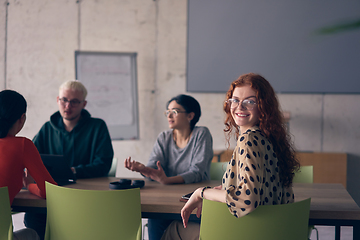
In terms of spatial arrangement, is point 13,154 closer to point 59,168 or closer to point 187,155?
point 59,168

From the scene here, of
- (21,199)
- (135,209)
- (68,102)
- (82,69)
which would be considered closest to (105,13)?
(82,69)

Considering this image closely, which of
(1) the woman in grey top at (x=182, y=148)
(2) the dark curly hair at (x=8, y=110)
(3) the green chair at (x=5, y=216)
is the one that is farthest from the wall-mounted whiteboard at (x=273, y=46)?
(3) the green chair at (x=5, y=216)

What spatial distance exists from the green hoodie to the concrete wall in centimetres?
176

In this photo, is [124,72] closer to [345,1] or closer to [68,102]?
[68,102]

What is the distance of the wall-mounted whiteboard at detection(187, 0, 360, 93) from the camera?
12.9ft

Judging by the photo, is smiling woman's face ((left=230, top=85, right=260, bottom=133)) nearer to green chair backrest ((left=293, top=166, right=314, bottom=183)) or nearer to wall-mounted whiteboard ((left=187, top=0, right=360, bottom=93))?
green chair backrest ((left=293, top=166, right=314, bottom=183))

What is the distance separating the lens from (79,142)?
2.50 metres

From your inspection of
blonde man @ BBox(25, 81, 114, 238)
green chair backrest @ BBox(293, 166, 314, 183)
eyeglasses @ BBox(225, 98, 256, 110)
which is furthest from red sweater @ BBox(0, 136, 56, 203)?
green chair backrest @ BBox(293, 166, 314, 183)

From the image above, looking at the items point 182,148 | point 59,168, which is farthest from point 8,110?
point 182,148

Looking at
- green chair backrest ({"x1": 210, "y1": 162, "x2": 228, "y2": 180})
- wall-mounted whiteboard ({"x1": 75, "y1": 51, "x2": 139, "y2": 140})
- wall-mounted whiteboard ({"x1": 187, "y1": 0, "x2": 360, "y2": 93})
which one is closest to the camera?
green chair backrest ({"x1": 210, "y1": 162, "x2": 228, "y2": 180})

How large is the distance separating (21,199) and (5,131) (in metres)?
0.38

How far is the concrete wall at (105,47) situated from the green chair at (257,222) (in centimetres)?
291

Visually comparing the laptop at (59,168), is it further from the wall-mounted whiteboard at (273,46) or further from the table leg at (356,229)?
the wall-mounted whiteboard at (273,46)

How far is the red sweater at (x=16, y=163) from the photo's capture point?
1673 mm
